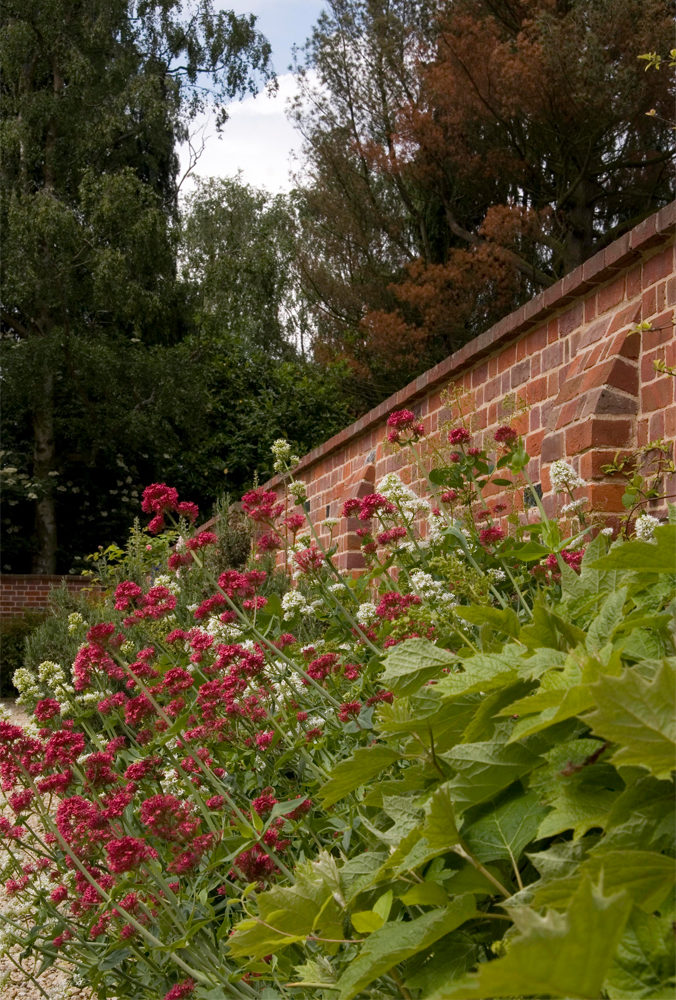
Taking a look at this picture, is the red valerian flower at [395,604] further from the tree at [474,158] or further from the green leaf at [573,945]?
the tree at [474,158]

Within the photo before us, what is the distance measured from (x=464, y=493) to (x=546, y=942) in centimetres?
257

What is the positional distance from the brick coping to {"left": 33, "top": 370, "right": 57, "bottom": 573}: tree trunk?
40.9 ft

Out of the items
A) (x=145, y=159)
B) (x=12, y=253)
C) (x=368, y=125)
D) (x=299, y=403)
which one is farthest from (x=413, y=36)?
(x=12, y=253)

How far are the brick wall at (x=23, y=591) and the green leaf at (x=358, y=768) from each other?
15.3 m

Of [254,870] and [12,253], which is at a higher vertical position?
[12,253]

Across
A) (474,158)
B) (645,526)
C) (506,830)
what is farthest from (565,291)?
(474,158)

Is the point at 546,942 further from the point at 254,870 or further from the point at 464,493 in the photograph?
the point at 464,493

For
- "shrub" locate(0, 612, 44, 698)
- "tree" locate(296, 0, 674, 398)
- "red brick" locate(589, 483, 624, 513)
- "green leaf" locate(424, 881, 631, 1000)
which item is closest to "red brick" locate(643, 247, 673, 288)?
"red brick" locate(589, 483, 624, 513)

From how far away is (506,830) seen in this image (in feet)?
3.15

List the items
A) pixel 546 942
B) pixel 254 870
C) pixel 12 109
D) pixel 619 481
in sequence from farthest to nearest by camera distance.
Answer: pixel 12 109
pixel 619 481
pixel 254 870
pixel 546 942

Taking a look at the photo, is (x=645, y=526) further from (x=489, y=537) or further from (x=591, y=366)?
(x=591, y=366)

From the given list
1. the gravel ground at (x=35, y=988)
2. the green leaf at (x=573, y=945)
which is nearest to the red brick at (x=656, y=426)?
the gravel ground at (x=35, y=988)

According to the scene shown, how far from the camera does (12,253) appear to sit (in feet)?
54.5

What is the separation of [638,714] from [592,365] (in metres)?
3.49
